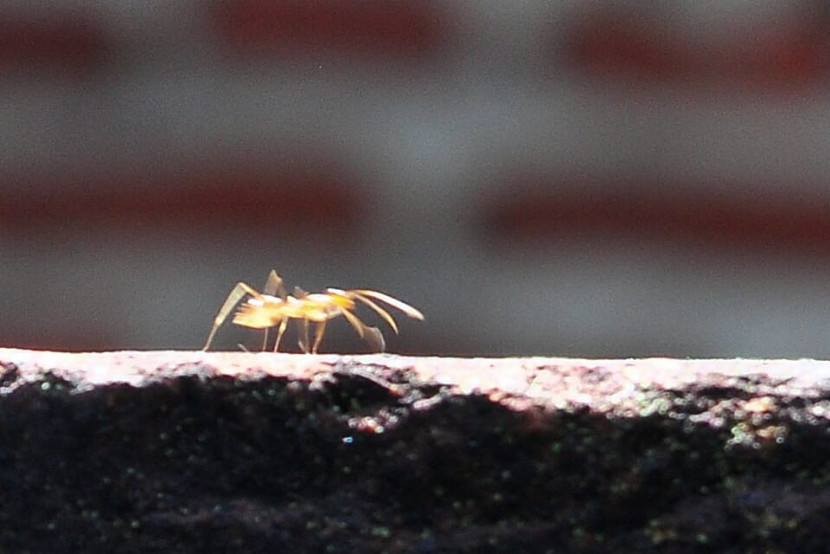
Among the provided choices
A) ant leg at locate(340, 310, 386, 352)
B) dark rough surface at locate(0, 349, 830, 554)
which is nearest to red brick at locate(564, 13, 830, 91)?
ant leg at locate(340, 310, 386, 352)

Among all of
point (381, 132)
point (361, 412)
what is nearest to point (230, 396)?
point (361, 412)

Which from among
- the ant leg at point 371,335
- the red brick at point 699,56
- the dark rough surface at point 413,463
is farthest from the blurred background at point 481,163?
the dark rough surface at point 413,463


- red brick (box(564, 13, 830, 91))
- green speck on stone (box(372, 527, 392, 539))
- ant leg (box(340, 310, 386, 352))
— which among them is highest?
red brick (box(564, 13, 830, 91))

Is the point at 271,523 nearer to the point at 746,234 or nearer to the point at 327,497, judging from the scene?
the point at 327,497

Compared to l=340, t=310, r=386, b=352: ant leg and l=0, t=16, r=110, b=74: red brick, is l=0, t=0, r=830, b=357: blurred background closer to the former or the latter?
l=0, t=16, r=110, b=74: red brick

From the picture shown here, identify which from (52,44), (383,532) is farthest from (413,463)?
(52,44)
